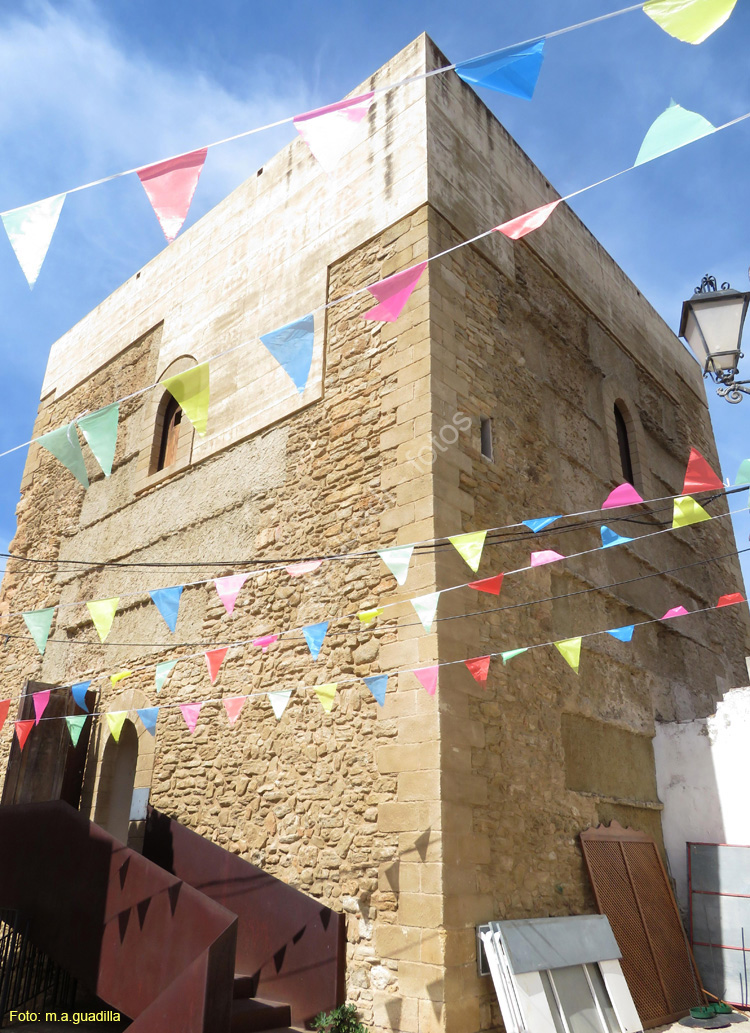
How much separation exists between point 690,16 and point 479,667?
4193 millimetres

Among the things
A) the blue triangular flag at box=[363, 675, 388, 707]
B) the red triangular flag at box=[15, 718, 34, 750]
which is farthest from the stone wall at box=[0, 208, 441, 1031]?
the red triangular flag at box=[15, 718, 34, 750]

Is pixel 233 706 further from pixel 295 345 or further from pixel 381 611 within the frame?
pixel 295 345

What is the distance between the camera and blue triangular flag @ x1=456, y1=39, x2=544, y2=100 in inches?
139

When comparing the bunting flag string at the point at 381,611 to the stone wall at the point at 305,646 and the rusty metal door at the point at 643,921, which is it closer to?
the stone wall at the point at 305,646

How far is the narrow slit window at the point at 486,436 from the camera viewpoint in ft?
Answer: 23.2

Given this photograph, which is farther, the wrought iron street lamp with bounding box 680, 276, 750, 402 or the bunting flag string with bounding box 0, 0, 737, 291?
the wrought iron street lamp with bounding box 680, 276, 750, 402

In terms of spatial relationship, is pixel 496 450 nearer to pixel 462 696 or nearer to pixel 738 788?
pixel 462 696

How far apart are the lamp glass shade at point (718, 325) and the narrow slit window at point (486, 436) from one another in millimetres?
2866

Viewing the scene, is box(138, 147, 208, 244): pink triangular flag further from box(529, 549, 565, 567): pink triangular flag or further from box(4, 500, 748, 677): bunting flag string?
box(529, 549, 565, 567): pink triangular flag

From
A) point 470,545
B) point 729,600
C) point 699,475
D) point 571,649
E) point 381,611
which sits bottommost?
point 571,649

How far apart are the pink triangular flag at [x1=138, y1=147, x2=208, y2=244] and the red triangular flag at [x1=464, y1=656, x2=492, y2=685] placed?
3.61 m

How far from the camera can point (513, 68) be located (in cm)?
355

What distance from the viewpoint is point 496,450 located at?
7.16m

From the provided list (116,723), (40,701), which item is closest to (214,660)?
(116,723)
